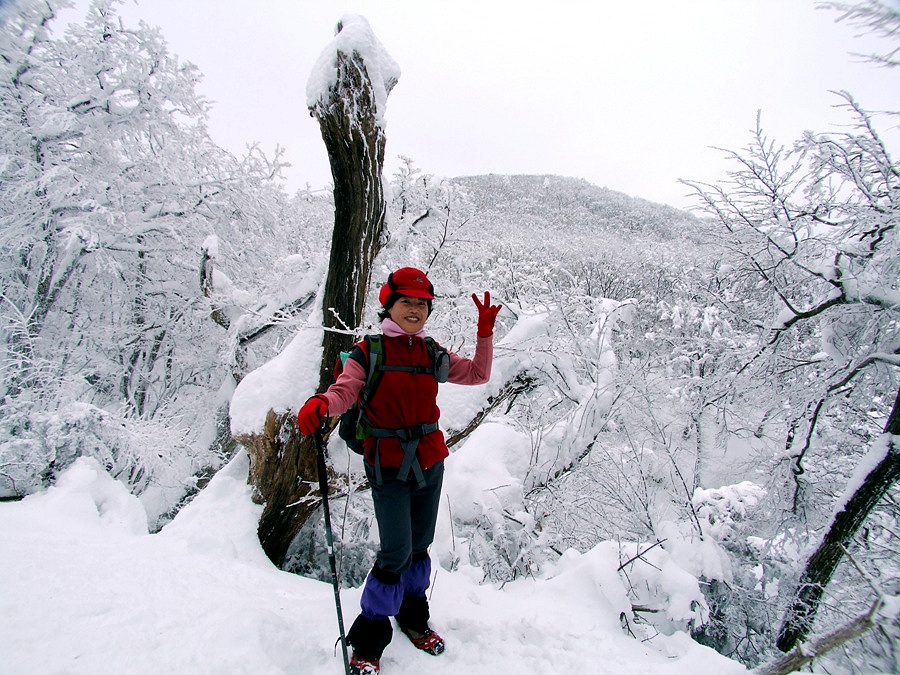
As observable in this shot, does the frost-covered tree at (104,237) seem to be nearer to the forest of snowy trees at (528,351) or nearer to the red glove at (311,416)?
the forest of snowy trees at (528,351)

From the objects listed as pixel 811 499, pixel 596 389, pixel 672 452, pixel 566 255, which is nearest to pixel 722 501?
pixel 672 452

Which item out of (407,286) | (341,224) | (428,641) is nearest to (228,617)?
(428,641)

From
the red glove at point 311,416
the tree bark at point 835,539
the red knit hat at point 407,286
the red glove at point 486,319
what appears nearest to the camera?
the red glove at point 311,416

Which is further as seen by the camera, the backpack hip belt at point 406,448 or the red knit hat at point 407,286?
the red knit hat at point 407,286

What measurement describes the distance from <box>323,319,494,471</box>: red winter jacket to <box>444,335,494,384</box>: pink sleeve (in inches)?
6.0

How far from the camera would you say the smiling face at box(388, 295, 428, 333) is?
Result: 209cm

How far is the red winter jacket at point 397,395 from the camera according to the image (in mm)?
1960

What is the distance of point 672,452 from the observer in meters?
4.60

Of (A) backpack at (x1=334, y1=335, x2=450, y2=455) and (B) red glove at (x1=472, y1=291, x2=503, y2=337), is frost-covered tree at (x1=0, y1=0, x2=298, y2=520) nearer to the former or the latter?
(A) backpack at (x1=334, y1=335, x2=450, y2=455)

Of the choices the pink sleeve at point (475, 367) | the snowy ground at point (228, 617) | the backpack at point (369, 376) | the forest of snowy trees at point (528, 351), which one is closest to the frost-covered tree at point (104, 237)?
the forest of snowy trees at point (528, 351)

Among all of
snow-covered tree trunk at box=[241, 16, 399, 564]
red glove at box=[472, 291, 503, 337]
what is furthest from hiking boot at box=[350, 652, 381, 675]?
snow-covered tree trunk at box=[241, 16, 399, 564]

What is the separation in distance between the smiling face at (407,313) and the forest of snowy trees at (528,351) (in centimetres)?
175

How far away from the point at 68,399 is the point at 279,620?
5915 mm

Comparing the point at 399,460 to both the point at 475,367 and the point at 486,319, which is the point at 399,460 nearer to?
the point at 475,367
